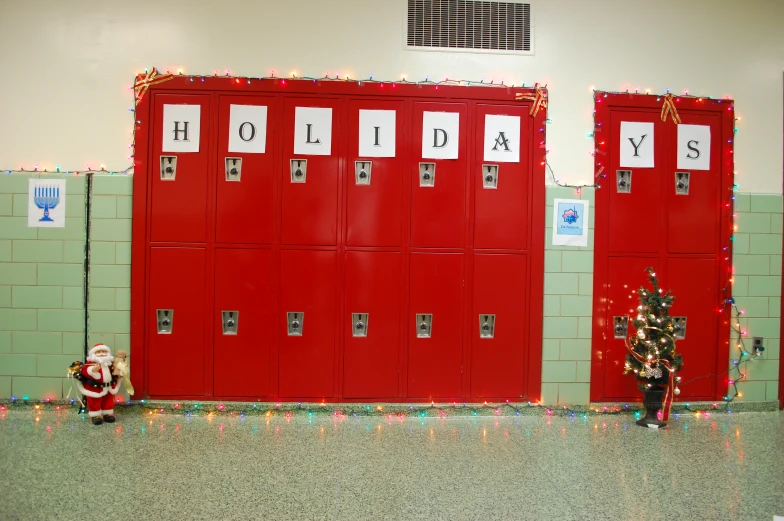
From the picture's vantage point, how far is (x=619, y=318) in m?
3.83

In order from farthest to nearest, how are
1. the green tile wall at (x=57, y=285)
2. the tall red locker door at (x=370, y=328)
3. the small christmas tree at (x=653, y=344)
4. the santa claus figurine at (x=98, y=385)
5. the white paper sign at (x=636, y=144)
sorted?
the white paper sign at (x=636, y=144) < the tall red locker door at (x=370, y=328) < the green tile wall at (x=57, y=285) < the small christmas tree at (x=653, y=344) < the santa claus figurine at (x=98, y=385)

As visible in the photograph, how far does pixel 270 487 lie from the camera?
250 cm

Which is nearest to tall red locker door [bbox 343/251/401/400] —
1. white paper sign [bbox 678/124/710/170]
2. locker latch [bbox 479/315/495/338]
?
locker latch [bbox 479/315/495/338]

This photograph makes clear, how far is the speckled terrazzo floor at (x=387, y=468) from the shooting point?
7.59 feet

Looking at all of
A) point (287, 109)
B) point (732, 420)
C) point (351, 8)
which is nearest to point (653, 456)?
point (732, 420)

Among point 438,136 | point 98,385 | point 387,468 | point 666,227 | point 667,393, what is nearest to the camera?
point 387,468

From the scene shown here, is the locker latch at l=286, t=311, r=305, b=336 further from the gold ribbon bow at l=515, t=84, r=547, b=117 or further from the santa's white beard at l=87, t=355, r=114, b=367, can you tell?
the gold ribbon bow at l=515, t=84, r=547, b=117

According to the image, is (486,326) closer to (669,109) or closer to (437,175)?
(437,175)

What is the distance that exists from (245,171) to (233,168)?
9 centimetres

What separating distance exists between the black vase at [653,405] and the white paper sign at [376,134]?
2.53 m

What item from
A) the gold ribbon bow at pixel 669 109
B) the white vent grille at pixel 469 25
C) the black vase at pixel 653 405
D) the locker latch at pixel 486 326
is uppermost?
the white vent grille at pixel 469 25

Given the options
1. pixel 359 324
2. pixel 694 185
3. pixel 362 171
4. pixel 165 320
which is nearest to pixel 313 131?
pixel 362 171

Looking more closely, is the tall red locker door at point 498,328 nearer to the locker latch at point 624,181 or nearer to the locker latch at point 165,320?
the locker latch at point 624,181

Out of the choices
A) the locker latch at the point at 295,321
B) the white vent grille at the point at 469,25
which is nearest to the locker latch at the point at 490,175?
the white vent grille at the point at 469,25
